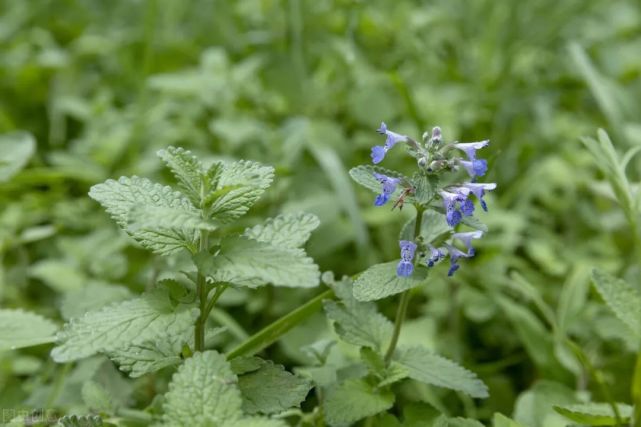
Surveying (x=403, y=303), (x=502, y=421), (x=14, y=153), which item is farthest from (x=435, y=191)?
(x=14, y=153)

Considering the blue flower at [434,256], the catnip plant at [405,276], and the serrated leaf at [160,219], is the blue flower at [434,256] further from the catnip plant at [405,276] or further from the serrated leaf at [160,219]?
the serrated leaf at [160,219]

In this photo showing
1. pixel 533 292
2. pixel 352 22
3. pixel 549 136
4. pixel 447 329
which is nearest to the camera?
pixel 533 292

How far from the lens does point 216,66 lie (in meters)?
2.90

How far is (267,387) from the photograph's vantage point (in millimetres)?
1268

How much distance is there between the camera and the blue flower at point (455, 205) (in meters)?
1.24

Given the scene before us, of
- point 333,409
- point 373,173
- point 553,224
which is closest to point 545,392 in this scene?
point 333,409

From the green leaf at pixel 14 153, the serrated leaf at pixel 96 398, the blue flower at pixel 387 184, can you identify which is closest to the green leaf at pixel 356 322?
the blue flower at pixel 387 184

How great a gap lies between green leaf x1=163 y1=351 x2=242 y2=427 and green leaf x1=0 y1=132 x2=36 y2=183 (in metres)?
1.00

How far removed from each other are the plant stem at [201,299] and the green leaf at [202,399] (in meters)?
0.15

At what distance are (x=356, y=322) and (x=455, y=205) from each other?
33 centimetres

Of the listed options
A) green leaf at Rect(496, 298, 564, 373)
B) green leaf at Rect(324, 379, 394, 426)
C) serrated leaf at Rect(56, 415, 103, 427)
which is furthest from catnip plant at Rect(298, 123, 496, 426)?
green leaf at Rect(496, 298, 564, 373)

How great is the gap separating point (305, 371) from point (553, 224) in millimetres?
1664

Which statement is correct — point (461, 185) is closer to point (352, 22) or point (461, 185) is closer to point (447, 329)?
point (447, 329)

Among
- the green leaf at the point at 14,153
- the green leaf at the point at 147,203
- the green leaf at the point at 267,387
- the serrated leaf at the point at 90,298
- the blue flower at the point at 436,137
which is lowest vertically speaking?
the serrated leaf at the point at 90,298
